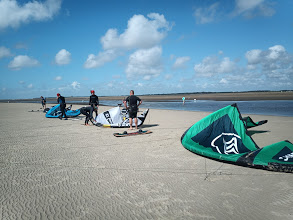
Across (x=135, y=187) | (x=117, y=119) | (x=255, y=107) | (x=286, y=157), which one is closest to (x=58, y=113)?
(x=117, y=119)

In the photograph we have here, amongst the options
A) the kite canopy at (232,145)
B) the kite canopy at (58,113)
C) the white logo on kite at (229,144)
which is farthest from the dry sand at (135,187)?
the kite canopy at (58,113)

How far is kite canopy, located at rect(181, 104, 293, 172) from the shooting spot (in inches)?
165

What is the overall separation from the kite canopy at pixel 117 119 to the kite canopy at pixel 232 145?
13.4 feet

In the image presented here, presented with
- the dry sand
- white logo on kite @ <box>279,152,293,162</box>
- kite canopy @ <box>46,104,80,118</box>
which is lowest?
the dry sand

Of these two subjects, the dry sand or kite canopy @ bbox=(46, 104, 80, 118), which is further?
kite canopy @ bbox=(46, 104, 80, 118)

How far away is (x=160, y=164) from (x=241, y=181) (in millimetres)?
1780

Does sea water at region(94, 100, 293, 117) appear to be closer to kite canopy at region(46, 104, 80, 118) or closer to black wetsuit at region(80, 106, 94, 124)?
kite canopy at region(46, 104, 80, 118)

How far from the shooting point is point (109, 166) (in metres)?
4.68

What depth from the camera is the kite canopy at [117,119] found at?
1012 cm

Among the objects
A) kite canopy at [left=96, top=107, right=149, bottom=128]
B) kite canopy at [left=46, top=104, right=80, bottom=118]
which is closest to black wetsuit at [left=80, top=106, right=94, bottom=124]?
kite canopy at [left=96, top=107, right=149, bottom=128]

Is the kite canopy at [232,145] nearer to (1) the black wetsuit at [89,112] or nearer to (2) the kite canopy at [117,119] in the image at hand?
(2) the kite canopy at [117,119]

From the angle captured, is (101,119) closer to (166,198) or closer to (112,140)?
(112,140)

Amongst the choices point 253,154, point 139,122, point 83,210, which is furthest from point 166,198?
point 139,122

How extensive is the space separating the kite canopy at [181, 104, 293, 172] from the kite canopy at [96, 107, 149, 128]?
4087 millimetres
